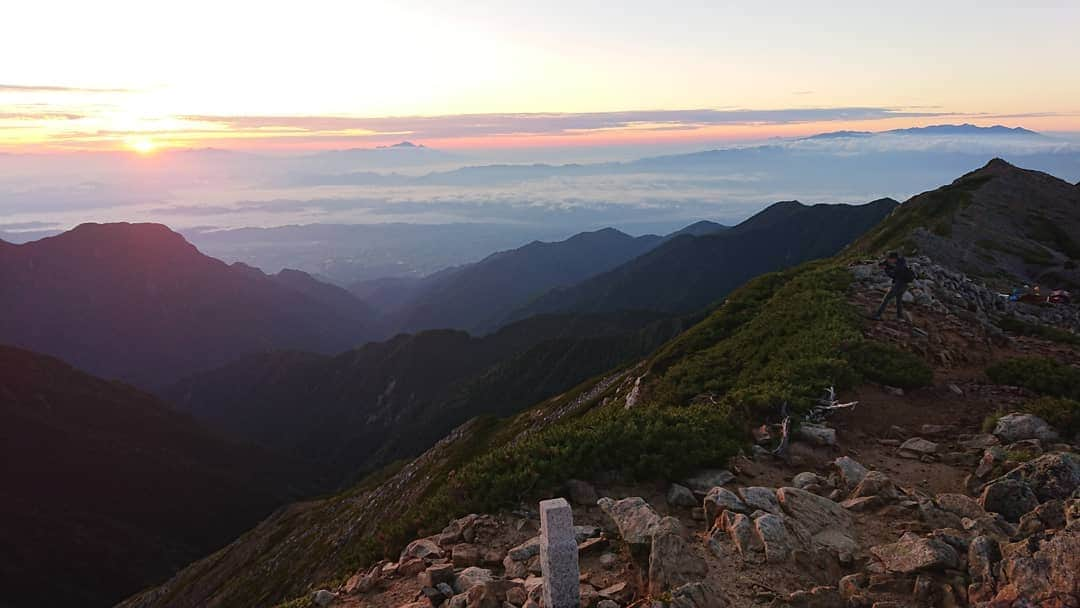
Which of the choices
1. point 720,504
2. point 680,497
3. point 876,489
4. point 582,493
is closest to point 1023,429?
point 876,489

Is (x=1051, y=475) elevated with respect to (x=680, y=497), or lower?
elevated

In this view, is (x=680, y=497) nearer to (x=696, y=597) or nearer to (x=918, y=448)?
(x=696, y=597)

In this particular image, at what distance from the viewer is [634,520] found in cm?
1160

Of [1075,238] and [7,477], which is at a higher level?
[1075,238]

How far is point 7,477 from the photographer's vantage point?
569 ft

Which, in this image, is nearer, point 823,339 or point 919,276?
point 823,339

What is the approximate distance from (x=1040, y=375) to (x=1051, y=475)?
10.3 meters

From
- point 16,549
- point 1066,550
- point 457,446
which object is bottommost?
point 16,549

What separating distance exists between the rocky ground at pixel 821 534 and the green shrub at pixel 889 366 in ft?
7.23

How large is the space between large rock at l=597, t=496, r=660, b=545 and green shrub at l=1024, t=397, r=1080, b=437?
39.6 ft

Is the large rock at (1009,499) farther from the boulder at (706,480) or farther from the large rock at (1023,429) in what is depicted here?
the boulder at (706,480)

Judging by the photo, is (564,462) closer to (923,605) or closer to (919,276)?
(923,605)

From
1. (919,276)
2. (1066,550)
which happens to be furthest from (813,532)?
(919,276)

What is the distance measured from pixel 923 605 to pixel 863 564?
1.22m
